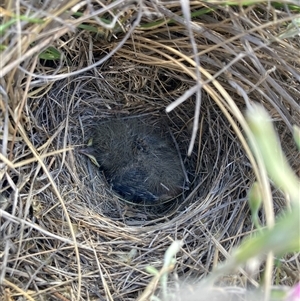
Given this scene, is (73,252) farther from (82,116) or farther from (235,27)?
(235,27)

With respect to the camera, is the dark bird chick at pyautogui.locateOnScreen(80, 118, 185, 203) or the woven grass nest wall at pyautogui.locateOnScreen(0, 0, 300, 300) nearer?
the woven grass nest wall at pyautogui.locateOnScreen(0, 0, 300, 300)

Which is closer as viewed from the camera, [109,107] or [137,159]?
[109,107]

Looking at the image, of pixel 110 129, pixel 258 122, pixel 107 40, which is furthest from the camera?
pixel 110 129

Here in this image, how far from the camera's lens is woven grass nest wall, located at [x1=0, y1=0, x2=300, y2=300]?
1.06 m

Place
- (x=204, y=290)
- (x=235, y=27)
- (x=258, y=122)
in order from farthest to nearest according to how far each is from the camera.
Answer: (x=235, y=27), (x=204, y=290), (x=258, y=122)

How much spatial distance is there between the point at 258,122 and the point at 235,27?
2.22 feet

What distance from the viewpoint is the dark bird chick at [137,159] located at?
1.60 metres

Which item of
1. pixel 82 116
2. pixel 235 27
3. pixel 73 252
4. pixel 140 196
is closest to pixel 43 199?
pixel 73 252

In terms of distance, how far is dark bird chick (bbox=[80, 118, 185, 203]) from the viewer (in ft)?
5.24

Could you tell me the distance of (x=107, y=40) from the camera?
1.26 metres

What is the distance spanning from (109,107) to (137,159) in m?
0.25

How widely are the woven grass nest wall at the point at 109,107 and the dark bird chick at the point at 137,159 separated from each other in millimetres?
104

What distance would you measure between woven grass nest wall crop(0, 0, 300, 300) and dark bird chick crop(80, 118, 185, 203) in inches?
4.1

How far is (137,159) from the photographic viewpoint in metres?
1.67
